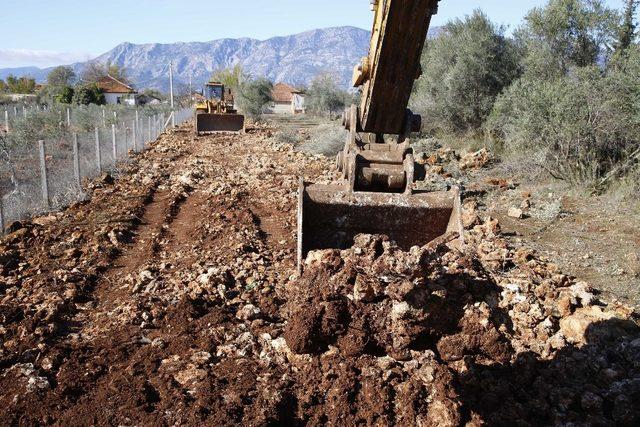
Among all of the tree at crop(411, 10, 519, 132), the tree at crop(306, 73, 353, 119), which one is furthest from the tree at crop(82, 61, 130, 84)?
the tree at crop(411, 10, 519, 132)

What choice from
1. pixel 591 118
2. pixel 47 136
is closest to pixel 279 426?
pixel 591 118

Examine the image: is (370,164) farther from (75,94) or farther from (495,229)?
(75,94)

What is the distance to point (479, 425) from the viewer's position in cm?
362

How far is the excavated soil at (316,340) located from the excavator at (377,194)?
0.47m

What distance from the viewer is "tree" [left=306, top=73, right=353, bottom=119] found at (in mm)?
51688

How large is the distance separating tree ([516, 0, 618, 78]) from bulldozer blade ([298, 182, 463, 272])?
39.1 feet

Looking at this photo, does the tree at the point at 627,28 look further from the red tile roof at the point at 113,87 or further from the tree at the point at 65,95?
the red tile roof at the point at 113,87

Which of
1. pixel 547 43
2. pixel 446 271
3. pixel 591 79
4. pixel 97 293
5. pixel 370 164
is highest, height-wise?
pixel 547 43

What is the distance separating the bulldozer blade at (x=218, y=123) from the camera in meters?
25.8

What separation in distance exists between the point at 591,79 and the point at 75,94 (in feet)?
161

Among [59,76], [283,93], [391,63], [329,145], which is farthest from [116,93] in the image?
[391,63]

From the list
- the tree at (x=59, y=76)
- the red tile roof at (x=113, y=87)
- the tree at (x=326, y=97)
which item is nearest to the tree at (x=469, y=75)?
the tree at (x=326, y=97)

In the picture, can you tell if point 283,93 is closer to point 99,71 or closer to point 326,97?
point 99,71

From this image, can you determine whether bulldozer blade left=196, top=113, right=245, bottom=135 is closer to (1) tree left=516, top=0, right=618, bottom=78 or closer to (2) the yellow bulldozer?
(2) the yellow bulldozer
